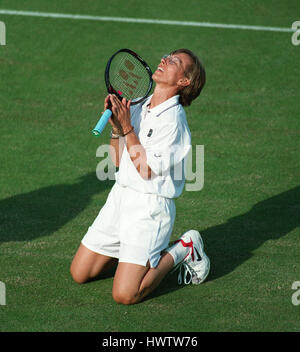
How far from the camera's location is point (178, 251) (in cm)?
609

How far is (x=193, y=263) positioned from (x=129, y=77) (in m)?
1.69

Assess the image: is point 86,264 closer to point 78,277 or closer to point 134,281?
point 78,277

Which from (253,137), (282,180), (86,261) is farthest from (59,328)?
(253,137)

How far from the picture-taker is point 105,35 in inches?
458

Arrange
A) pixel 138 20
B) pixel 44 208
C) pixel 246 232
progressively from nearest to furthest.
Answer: pixel 246 232, pixel 44 208, pixel 138 20

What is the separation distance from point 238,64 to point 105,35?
227 centimetres

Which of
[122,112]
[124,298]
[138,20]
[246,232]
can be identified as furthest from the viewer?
[138,20]

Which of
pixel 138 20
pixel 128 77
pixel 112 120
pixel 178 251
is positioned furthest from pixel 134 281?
pixel 138 20

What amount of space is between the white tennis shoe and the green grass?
0.10m

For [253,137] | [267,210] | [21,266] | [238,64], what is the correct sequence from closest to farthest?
[21,266] < [267,210] < [253,137] < [238,64]

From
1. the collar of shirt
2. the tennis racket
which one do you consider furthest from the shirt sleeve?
the tennis racket

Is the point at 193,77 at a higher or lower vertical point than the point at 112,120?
higher
